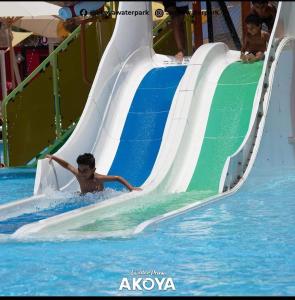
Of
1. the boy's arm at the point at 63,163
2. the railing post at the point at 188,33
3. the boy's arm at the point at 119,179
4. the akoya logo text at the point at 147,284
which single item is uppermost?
the railing post at the point at 188,33

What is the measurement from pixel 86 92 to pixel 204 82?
2754 millimetres

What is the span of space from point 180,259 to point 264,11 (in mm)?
7143

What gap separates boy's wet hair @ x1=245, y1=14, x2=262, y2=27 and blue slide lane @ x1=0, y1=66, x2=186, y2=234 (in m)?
1.18

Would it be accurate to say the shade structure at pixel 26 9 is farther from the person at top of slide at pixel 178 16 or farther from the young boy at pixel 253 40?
the young boy at pixel 253 40

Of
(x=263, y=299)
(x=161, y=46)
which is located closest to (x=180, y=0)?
(x=161, y=46)

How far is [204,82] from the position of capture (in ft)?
34.3

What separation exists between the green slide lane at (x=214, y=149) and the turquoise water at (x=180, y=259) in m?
0.51

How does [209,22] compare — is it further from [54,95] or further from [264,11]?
[54,95]

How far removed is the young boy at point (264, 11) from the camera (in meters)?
11.6

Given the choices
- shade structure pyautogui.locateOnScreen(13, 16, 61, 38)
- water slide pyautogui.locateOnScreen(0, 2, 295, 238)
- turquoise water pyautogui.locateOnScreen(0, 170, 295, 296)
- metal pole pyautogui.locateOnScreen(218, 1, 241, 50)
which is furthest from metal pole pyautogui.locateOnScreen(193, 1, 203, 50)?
shade structure pyautogui.locateOnScreen(13, 16, 61, 38)

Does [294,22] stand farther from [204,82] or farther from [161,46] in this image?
[161,46]

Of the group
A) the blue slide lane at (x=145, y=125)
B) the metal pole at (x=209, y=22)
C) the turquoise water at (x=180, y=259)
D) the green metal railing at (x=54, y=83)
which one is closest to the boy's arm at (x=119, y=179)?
the blue slide lane at (x=145, y=125)

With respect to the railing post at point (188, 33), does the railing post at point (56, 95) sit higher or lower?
lower

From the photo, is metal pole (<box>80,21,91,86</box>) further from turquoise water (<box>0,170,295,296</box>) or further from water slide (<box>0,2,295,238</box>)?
turquoise water (<box>0,170,295,296</box>)
